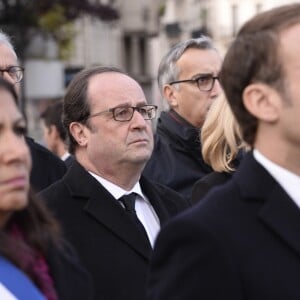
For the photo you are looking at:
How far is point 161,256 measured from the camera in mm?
2959

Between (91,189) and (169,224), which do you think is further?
(91,189)

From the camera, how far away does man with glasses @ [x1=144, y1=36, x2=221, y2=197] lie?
5.88 m

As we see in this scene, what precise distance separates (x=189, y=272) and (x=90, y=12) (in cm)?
3631

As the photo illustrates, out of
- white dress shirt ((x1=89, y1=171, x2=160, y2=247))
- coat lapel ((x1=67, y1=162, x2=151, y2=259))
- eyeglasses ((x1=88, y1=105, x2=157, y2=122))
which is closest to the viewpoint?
coat lapel ((x1=67, y1=162, x2=151, y2=259))

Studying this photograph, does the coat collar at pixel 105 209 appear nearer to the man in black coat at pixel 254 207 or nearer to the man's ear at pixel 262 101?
the man in black coat at pixel 254 207

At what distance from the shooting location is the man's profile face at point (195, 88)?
6.24 metres

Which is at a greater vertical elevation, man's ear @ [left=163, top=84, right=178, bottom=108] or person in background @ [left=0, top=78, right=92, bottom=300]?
person in background @ [left=0, top=78, right=92, bottom=300]

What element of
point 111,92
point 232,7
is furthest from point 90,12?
point 232,7

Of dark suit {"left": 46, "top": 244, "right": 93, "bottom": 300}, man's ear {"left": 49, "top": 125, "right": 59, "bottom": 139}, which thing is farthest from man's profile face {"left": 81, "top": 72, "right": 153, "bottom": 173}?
man's ear {"left": 49, "top": 125, "right": 59, "bottom": 139}

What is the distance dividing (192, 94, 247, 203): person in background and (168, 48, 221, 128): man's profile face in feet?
4.00

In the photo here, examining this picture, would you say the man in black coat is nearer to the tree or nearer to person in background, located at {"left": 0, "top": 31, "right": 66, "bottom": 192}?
person in background, located at {"left": 0, "top": 31, "right": 66, "bottom": 192}

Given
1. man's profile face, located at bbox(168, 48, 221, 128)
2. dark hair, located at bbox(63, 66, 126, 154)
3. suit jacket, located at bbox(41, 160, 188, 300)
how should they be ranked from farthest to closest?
1. man's profile face, located at bbox(168, 48, 221, 128)
2. dark hair, located at bbox(63, 66, 126, 154)
3. suit jacket, located at bbox(41, 160, 188, 300)

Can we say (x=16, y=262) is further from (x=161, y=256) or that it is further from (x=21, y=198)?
(x=161, y=256)

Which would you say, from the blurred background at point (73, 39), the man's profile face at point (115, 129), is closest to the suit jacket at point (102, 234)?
the man's profile face at point (115, 129)
